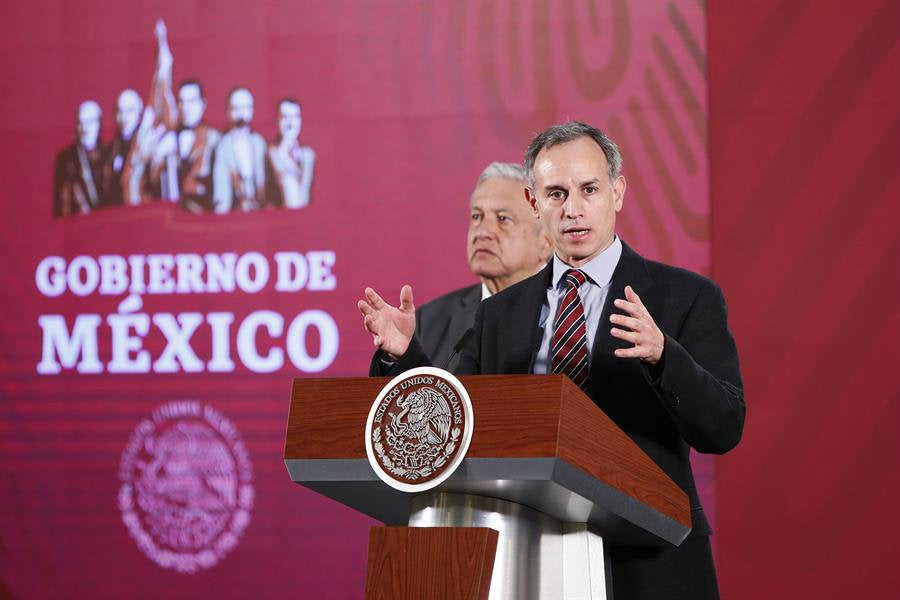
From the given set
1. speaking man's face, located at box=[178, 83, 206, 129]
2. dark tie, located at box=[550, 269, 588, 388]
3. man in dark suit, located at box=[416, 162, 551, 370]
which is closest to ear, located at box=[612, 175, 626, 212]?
dark tie, located at box=[550, 269, 588, 388]

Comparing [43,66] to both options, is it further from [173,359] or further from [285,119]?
[173,359]

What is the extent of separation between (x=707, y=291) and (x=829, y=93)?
7.36 ft

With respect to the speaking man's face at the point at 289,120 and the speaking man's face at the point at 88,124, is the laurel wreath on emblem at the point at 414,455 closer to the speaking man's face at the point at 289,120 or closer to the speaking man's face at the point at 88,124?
the speaking man's face at the point at 289,120

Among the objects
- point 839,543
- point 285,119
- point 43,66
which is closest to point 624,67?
point 285,119

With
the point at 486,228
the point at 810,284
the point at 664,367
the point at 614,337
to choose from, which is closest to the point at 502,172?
the point at 486,228

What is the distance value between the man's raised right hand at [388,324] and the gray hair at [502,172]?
192cm

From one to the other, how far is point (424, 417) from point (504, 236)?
2.29 m

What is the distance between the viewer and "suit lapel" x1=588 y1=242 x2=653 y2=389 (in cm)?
175

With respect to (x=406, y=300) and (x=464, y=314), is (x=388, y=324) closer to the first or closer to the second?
(x=406, y=300)

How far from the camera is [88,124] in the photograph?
158 inches

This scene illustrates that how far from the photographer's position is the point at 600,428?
55.4 inches

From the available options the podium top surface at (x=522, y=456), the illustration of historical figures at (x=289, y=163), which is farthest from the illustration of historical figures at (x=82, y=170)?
the podium top surface at (x=522, y=456)

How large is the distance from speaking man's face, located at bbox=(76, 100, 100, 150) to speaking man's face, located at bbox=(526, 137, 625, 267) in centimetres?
252

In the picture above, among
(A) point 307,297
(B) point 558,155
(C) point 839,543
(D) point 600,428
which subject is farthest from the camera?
(A) point 307,297
